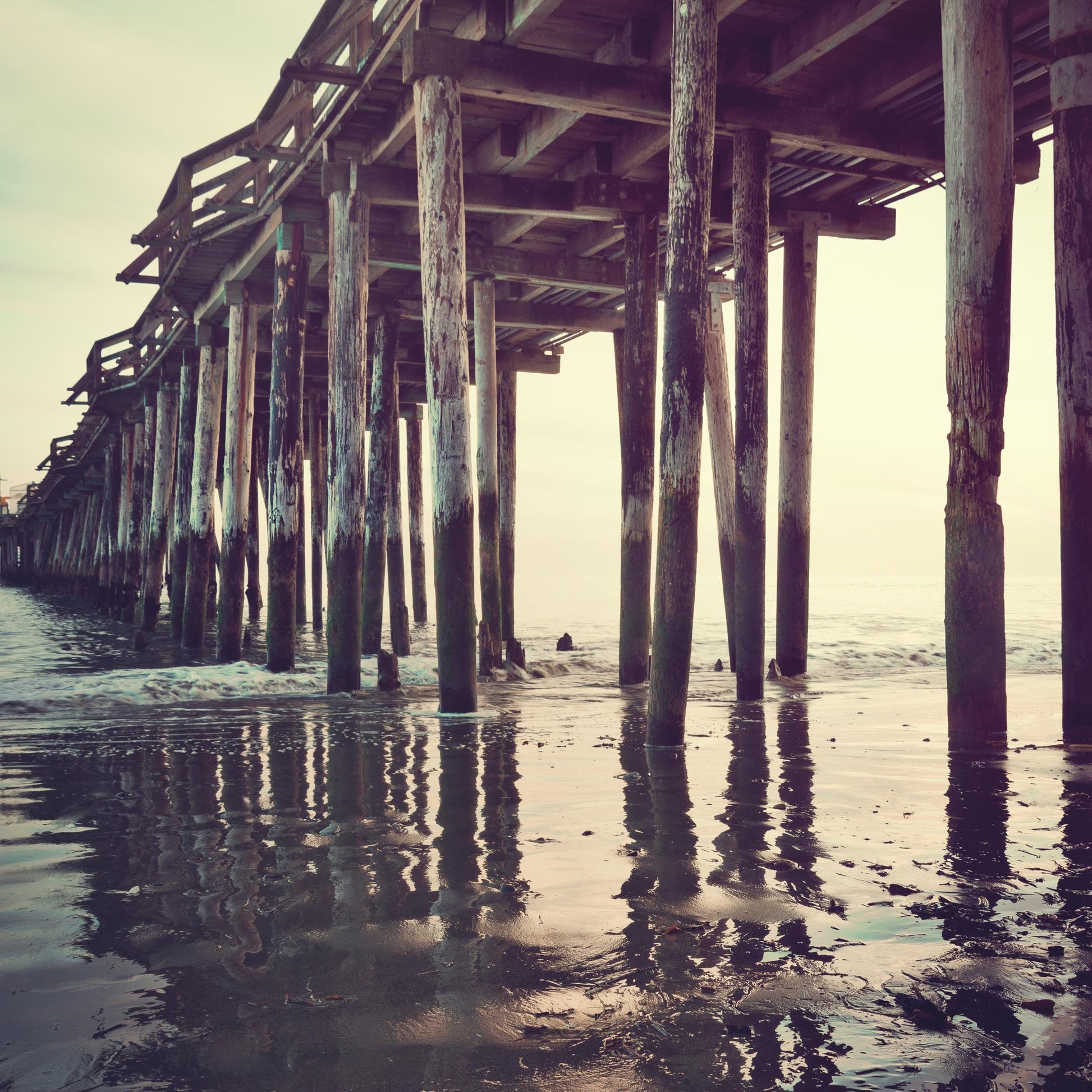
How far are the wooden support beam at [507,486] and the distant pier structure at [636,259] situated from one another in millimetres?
67

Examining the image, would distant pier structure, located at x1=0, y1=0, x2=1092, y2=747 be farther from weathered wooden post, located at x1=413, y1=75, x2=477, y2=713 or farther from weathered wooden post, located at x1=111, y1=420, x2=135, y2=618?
weathered wooden post, located at x1=111, y1=420, x2=135, y2=618

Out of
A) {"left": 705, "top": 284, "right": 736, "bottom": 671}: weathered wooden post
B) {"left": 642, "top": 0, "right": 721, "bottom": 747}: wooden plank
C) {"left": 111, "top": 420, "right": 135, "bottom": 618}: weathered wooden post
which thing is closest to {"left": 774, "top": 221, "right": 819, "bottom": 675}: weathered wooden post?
{"left": 705, "top": 284, "right": 736, "bottom": 671}: weathered wooden post

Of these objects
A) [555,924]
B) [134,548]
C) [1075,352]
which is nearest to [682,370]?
[1075,352]

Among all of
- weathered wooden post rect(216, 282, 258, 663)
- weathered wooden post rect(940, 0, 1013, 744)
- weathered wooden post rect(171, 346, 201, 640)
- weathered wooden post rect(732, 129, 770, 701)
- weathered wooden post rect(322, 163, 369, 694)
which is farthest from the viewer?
weathered wooden post rect(171, 346, 201, 640)

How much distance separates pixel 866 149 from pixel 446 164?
3.85 m

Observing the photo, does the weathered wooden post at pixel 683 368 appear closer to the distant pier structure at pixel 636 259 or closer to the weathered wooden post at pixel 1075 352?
the distant pier structure at pixel 636 259

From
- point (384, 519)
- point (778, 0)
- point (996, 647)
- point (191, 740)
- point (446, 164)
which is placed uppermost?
point (778, 0)

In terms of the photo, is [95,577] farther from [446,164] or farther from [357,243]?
[446,164]

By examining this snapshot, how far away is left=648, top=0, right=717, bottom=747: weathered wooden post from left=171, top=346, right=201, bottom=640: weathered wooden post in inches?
522

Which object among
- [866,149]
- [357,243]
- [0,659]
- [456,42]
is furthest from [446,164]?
[0,659]

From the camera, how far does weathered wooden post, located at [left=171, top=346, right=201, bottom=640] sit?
1855 cm

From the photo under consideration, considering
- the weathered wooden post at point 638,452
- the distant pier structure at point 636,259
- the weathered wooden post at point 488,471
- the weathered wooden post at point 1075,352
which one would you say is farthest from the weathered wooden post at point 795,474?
the weathered wooden post at point 1075,352

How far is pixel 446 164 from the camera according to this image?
8.38 m

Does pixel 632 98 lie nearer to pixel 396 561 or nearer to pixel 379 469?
pixel 379 469
